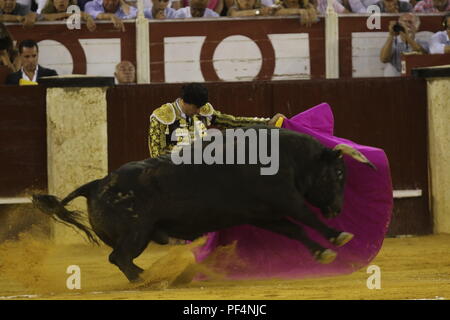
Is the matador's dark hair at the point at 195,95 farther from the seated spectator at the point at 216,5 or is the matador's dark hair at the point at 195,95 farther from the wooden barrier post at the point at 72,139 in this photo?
the seated spectator at the point at 216,5

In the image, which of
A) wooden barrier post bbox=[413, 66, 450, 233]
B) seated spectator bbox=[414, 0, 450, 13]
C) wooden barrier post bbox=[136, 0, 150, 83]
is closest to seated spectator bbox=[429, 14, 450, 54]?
seated spectator bbox=[414, 0, 450, 13]

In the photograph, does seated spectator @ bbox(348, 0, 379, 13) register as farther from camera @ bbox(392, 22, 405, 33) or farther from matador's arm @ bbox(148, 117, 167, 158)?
matador's arm @ bbox(148, 117, 167, 158)

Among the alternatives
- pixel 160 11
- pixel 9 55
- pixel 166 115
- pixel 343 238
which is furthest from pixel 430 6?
pixel 343 238

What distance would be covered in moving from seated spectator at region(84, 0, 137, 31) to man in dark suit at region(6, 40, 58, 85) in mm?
824

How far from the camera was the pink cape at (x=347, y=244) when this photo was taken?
22.5 ft

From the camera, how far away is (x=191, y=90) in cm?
667

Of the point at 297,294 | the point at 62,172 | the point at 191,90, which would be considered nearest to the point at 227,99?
the point at 62,172

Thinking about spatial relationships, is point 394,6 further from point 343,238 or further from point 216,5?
point 343,238

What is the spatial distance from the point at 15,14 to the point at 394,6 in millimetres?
3495

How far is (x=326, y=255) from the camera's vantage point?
6121mm

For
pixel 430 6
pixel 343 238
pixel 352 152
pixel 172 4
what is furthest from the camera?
pixel 430 6

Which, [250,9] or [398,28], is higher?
[250,9]

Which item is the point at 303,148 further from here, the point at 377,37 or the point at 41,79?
the point at 377,37

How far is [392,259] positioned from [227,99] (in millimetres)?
2214
